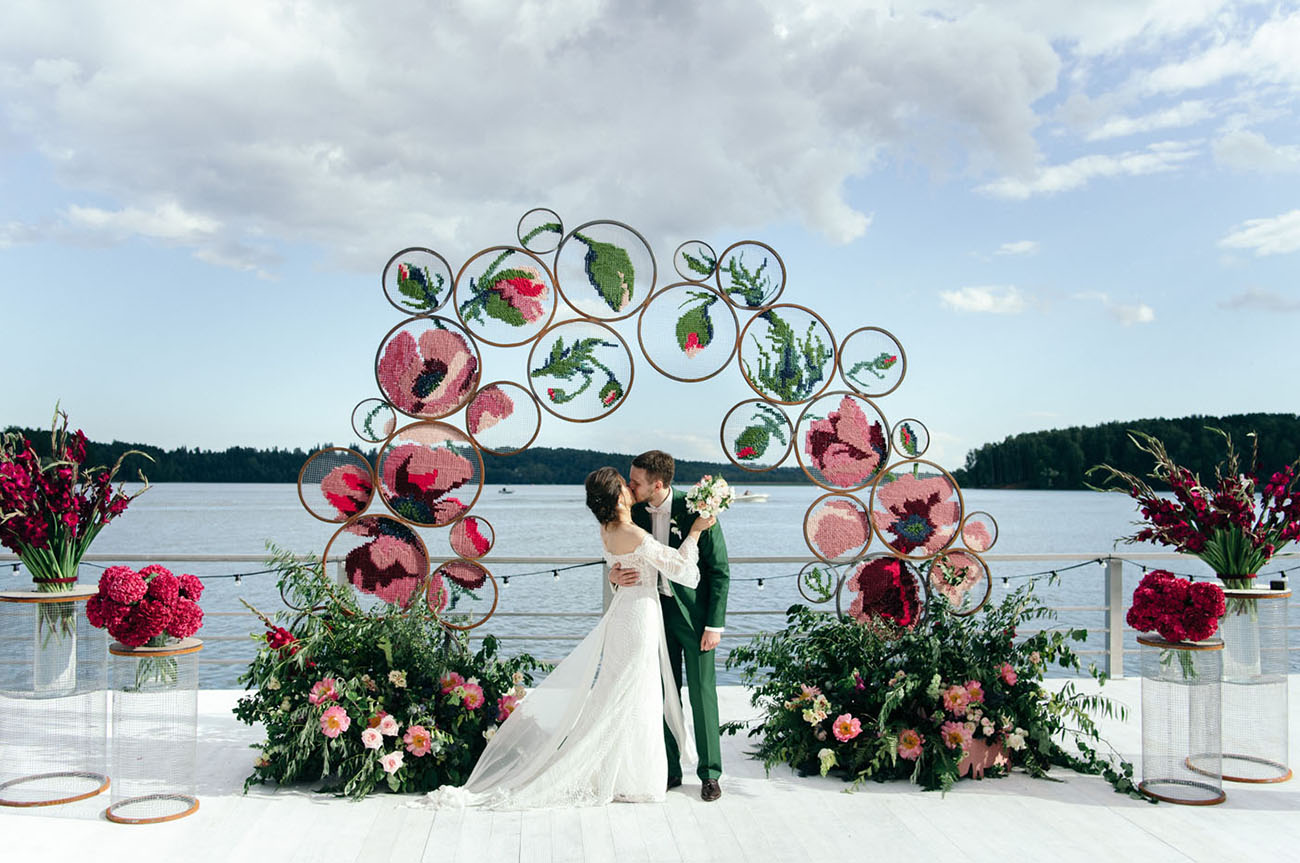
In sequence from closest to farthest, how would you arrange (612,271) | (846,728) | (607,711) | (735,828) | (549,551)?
(735,828), (607,711), (846,728), (612,271), (549,551)

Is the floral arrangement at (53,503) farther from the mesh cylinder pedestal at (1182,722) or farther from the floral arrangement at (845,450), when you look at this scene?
the mesh cylinder pedestal at (1182,722)

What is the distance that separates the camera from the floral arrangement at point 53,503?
4215 mm

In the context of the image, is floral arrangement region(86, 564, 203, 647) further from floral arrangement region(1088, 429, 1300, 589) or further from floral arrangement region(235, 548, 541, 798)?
floral arrangement region(1088, 429, 1300, 589)

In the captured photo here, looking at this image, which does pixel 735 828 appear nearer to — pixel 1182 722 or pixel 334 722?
pixel 334 722

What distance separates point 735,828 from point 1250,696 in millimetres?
2432

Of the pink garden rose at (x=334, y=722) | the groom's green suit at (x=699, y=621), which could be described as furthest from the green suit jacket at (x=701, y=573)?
the pink garden rose at (x=334, y=722)

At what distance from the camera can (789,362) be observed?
196 inches

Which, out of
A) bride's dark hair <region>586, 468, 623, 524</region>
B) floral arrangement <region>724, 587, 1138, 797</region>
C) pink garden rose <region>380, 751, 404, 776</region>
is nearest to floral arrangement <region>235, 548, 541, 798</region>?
pink garden rose <region>380, 751, 404, 776</region>

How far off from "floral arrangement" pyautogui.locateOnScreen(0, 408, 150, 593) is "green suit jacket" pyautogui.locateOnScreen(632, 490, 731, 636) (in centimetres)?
217

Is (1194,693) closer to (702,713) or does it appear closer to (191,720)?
(702,713)

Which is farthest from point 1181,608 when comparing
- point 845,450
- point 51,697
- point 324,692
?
point 51,697

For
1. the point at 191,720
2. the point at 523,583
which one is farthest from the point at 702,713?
the point at 523,583

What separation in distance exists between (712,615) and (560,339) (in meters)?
1.49

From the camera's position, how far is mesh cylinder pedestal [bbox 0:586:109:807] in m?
4.20
